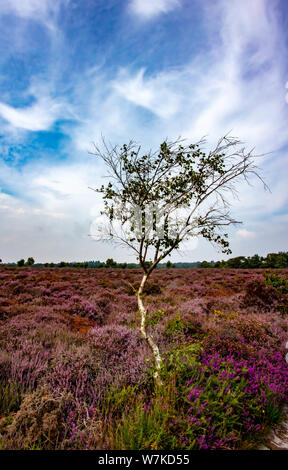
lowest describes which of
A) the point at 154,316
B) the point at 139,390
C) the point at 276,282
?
the point at 139,390

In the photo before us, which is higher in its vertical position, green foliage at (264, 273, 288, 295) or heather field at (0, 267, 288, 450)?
green foliage at (264, 273, 288, 295)

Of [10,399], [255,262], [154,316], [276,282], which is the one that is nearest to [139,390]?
[154,316]

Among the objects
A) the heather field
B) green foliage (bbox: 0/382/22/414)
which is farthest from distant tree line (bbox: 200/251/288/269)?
green foliage (bbox: 0/382/22/414)

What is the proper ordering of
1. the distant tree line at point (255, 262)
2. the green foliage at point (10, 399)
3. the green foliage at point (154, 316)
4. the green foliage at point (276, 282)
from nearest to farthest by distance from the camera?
the green foliage at point (10, 399), the green foliage at point (154, 316), the green foliage at point (276, 282), the distant tree line at point (255, 262)

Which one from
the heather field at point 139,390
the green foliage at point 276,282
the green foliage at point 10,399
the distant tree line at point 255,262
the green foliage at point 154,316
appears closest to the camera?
the heather field at point 139,390

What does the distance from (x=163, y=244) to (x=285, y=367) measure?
3.33 m

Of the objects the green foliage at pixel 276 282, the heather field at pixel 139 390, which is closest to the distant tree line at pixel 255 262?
the green foliage at pixel 276 282

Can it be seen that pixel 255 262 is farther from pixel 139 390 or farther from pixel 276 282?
pixel 139 390

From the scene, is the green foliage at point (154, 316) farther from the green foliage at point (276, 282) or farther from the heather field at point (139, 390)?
the green foliage at point (276, 282)

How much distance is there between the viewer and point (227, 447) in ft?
7.14

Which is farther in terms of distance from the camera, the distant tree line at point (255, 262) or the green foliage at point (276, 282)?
the distant tree line at point (255, 262)

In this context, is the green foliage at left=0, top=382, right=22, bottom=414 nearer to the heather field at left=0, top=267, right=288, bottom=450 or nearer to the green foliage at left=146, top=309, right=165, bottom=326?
Result: the heather field at left=0, top=267, right=288, bottom=450
